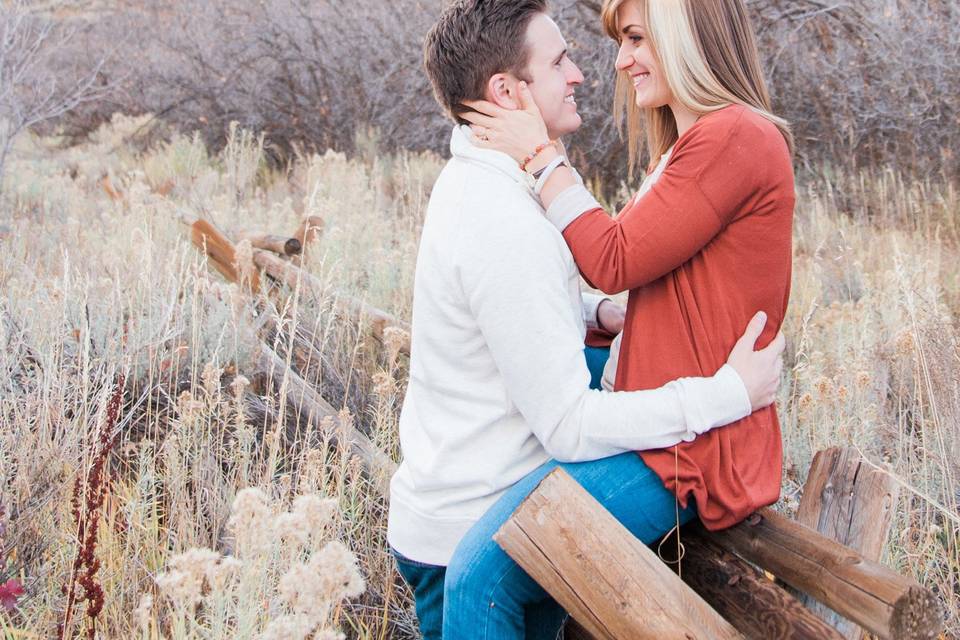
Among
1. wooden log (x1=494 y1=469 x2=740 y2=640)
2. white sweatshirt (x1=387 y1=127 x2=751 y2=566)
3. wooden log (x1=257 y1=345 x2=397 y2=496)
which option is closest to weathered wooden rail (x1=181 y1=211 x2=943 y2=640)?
wooden log (x1=494 y1=469 x2=740 y2=640)

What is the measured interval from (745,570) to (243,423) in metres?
1.68

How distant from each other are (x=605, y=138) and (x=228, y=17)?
5.83 meters

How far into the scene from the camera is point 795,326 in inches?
193

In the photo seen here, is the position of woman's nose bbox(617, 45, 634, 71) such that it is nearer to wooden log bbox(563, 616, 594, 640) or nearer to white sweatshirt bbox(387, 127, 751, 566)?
white sweatshirt bbox(387, 127, 751, 566)

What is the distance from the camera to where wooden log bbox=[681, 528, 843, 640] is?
75.8 inches

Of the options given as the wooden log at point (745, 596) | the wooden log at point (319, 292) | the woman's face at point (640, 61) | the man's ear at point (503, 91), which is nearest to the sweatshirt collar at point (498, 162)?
the man's ear at point (503, 91)

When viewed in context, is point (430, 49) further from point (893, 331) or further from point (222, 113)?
point (222, 113)

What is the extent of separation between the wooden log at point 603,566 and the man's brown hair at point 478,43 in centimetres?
96

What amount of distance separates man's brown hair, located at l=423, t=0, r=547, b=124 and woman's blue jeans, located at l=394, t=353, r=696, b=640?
89cm

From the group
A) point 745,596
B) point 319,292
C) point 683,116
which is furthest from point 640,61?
point 319,292

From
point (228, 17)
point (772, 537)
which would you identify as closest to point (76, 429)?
point (772, 537)

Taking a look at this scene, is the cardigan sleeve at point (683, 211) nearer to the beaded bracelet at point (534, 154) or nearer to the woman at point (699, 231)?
the woman at point (699, 231)

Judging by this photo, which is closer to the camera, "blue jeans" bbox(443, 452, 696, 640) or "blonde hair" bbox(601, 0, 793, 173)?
"blue jeans" bbox(443, 452, 696, 640)

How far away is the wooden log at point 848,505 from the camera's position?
205 centimetres
